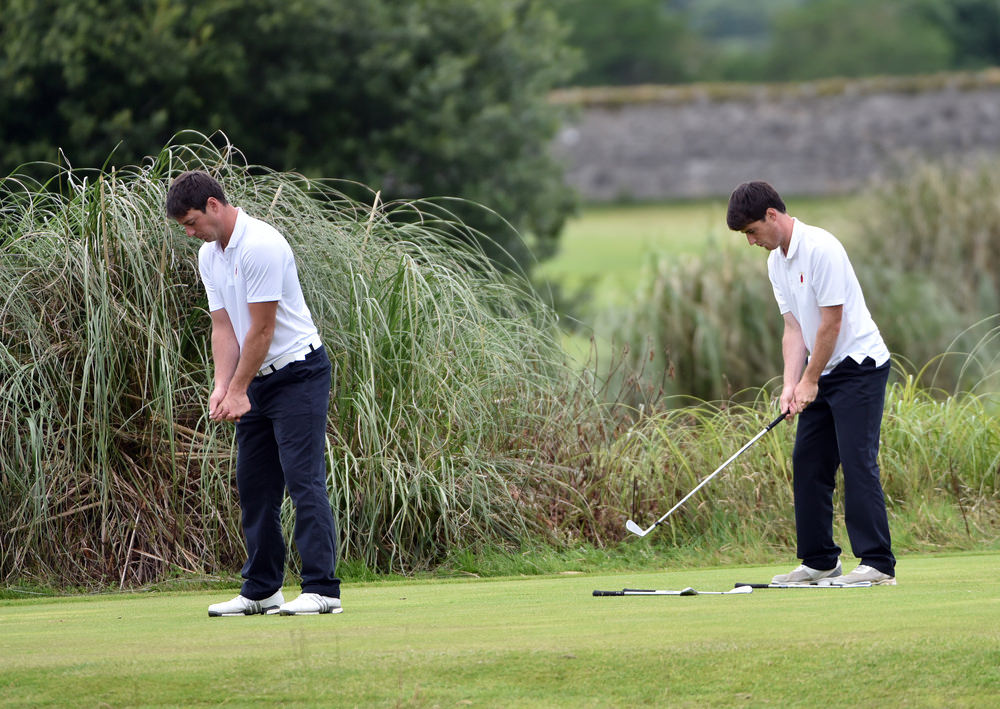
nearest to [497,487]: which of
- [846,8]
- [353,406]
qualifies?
[353,406]

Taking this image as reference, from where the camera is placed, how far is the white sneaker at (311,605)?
591 centimetres

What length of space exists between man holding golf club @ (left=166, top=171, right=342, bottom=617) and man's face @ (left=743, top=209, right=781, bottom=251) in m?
1.89

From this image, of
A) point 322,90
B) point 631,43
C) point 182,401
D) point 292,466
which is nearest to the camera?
point 292,466

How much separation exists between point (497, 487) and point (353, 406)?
922mm

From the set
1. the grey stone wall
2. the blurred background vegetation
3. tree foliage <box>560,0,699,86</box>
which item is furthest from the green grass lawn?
tree foliage <box>560,0,699,86</box>

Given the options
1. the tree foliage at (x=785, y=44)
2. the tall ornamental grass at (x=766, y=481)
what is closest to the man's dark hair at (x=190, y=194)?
the tall ornamental grass at (x=766, y=481)

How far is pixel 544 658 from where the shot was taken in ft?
15.8

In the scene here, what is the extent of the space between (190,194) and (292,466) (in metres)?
1.13

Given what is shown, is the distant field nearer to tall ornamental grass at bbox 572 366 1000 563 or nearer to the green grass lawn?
the green grass lawn

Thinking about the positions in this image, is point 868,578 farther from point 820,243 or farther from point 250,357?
point 250,357

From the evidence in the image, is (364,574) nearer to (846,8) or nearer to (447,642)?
(447,642)

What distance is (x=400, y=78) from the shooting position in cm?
1941

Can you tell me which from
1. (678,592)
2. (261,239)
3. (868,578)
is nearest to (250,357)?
(261,239)

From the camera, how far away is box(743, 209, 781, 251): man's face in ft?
21.3
